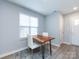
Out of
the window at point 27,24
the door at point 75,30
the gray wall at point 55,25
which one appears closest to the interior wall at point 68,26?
the door at point 75,30

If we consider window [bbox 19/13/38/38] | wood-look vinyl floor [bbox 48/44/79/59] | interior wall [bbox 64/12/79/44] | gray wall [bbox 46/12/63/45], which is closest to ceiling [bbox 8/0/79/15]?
window [bbox 19/13/38/38]

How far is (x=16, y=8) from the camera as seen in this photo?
3336 mm

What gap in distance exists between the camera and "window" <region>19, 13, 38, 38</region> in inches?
144

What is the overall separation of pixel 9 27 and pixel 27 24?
117cm

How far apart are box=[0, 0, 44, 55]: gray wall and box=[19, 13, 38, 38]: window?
276 mm

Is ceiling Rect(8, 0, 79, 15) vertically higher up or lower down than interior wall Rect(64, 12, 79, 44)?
higher up

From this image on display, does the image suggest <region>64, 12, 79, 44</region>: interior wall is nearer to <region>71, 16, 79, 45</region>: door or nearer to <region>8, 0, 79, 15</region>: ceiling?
<region>71, 16, 79, 45</region>: door

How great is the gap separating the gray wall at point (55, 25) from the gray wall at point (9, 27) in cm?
232

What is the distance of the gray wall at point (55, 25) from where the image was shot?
4793 millimetres

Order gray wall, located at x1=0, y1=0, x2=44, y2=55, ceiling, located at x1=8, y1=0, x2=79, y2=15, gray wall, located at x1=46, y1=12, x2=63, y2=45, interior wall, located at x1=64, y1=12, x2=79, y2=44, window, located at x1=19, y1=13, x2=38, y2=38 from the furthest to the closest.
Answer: interior wall, located at x1=64, y1=12, x2=79, y2=44 < gray wall, located at x1=46, y1=12, x2=63, y2=45 < window, located at x1=19, y1=13, x2=38, y2=38 < ceiling, located at x1=8, y1=0, x2=79, y2=15 < gray wall, located at x1=0, y1=0, x2=44, y2=55

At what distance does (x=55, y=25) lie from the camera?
491cm

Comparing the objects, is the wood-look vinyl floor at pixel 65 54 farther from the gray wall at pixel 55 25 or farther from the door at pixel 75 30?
the door at pixel 75 30

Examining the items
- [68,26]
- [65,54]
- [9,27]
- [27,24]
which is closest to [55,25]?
[68,26]

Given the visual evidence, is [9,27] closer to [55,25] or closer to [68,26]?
[55,25]
